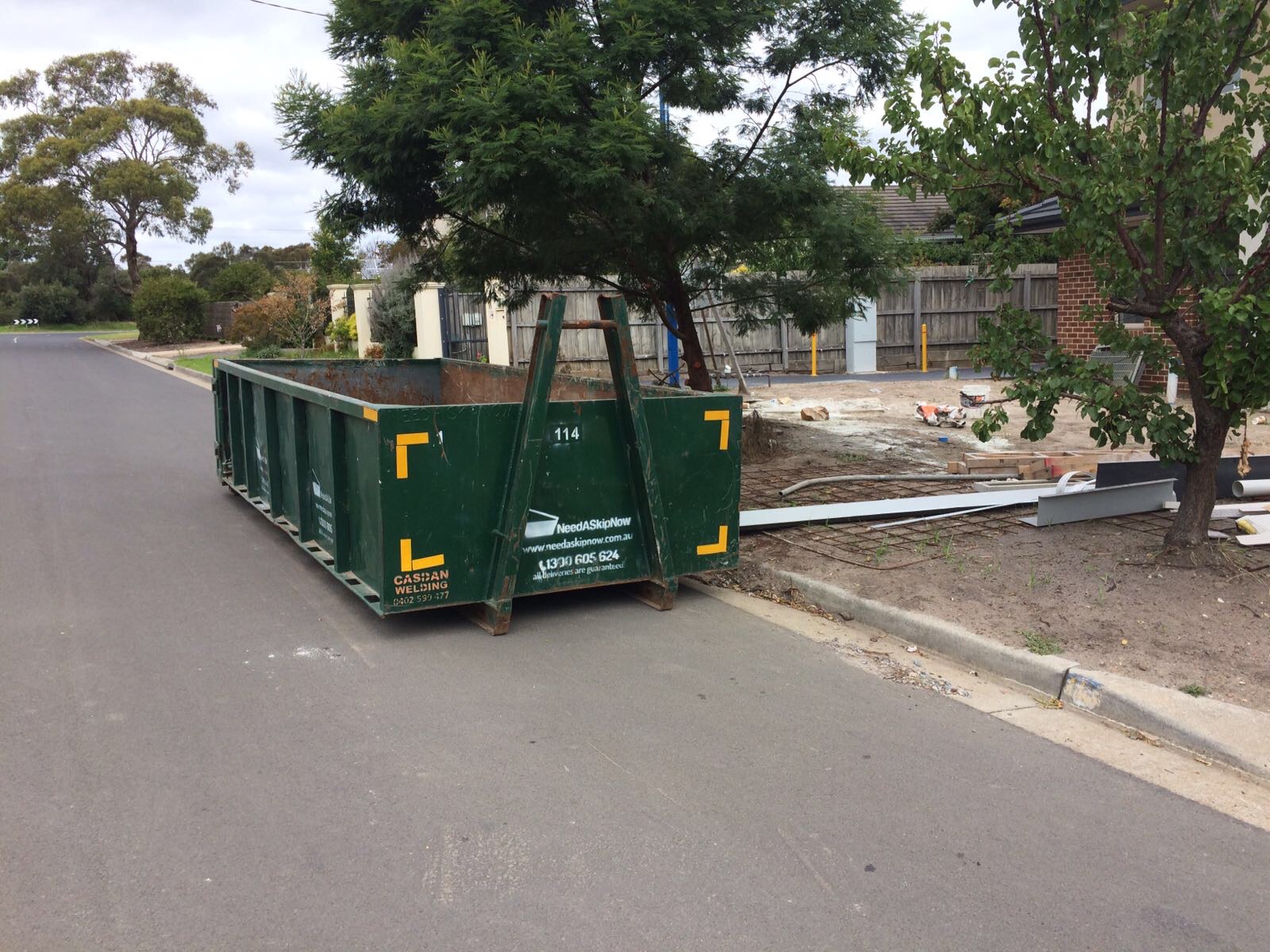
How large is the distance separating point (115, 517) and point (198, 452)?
437 centimetres

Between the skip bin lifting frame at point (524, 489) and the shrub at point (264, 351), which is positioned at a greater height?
the shrub at point (264, 351)

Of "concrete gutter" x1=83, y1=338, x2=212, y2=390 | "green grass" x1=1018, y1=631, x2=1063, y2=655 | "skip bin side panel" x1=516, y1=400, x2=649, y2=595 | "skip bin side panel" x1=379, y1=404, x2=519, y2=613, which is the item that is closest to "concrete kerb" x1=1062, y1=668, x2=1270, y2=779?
"green grass" x1=1018, y1=631, x2=1063, y2=655

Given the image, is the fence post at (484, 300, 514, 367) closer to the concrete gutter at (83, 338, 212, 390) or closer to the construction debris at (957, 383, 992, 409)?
the concrete gutter at (83, 338, 212, 390)

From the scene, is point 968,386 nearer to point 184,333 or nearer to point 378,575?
point 378,575

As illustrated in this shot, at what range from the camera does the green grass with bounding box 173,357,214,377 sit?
28.9m

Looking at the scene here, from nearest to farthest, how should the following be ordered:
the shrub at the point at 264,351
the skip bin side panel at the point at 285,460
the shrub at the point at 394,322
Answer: the skip bin side panel at the point at 285,460 < the shrub at the point at 394,322 < the shrub at the point at 264,351

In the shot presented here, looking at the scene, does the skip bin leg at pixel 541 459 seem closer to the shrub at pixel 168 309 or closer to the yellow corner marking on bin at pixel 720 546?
the yellow corner marking on bin at pixel 720 546

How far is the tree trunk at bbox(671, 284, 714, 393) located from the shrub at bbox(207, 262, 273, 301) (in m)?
41.4

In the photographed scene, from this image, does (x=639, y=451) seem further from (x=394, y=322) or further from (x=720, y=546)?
(x=394, y=322)

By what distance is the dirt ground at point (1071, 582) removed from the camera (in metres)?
5.50

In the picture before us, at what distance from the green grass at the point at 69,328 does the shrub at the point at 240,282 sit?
1443cm

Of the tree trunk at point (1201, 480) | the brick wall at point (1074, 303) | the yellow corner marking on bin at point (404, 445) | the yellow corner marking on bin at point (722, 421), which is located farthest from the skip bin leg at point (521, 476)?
the brick wall at point (1074, 303)

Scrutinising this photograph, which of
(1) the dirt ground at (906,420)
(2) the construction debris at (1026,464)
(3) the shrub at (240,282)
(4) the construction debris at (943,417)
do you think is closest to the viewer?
(2) the construction debris at (1026,464)

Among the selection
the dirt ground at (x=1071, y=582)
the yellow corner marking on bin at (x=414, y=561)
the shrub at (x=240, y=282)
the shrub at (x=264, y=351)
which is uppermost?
the shrub at (x=240, y=282)
